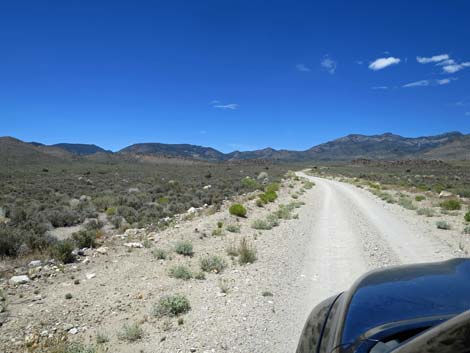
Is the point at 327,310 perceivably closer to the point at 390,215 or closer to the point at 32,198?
the point at 390,215

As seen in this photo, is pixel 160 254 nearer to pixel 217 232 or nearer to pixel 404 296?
pixel 217 232

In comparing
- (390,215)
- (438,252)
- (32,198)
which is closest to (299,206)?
(390,215)

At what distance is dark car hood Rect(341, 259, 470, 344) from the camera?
80.3 inches

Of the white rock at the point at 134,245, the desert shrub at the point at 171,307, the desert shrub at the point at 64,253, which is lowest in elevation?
the desert shrub at the point at 171,307

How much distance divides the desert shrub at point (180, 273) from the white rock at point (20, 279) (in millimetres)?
3162

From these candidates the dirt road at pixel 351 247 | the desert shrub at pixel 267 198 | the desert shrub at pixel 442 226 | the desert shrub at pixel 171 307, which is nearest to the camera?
the desert shrub at pixel 171 307

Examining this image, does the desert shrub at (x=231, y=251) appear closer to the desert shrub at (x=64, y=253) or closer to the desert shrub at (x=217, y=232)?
the desert shrub at (x=217, y=232)

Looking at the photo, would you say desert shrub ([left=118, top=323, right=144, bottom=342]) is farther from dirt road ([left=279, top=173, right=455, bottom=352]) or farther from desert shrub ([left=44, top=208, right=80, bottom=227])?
desert shrub ([left=44, top=208, right=80, bottom=227])

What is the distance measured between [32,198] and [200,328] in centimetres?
2033

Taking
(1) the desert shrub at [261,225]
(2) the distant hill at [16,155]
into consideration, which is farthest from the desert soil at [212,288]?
(2) the distant hill at [16,155]

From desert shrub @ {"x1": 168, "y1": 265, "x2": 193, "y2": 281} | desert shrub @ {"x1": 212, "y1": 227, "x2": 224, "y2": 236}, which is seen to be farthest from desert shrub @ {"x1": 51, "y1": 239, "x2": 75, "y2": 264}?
desert shrub @ {"x1": 212, "y1": 227, "x2": 224, "y2": 236}

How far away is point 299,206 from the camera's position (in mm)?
18016

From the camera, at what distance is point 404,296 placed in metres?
2.33

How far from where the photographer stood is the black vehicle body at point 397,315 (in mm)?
1474
